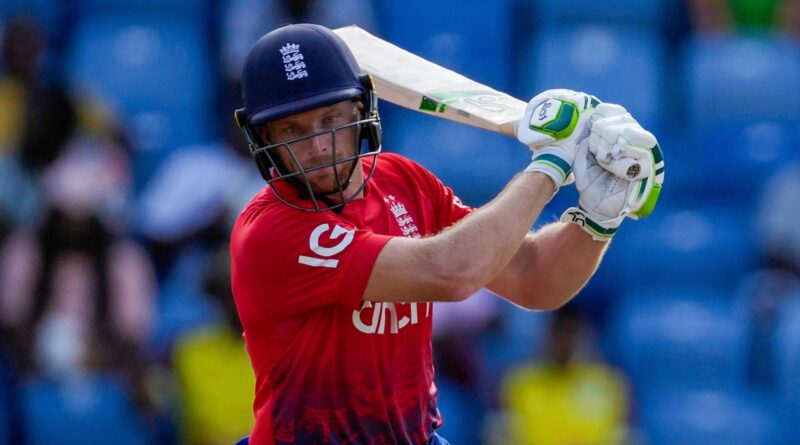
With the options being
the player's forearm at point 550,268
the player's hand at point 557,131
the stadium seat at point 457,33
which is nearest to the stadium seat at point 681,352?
the stadium seat at point 457,33

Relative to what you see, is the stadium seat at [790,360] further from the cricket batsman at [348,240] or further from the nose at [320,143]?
the nose at [320,143]

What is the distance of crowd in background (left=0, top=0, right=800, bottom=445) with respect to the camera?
5.92 metres

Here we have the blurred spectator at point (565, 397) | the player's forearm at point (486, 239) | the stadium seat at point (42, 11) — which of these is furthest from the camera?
the stadium seat at point (42, 11)

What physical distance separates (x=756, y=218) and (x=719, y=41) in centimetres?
99

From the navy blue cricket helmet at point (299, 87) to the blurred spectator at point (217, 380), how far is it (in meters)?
2.62

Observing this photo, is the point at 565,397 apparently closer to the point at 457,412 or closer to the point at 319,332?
the point at 457,412

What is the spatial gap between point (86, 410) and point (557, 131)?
326 cm

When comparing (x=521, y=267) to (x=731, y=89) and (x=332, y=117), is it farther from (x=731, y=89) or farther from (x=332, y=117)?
(x=731, y=89)

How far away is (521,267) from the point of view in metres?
3.65

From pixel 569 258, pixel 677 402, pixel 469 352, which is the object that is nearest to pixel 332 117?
pixel 569 258

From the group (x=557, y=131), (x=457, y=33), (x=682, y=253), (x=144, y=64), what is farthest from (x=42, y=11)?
(x=557, y=131)

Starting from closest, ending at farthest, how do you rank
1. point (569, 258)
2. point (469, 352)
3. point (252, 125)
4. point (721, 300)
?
1. point (252, 125)
2. point (569, 258)
3. point (469, 352)
4. point (721, 300)

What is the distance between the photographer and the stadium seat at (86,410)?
5875 millimetres

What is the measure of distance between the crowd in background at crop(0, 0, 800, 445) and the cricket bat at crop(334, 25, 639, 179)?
2.26 m
